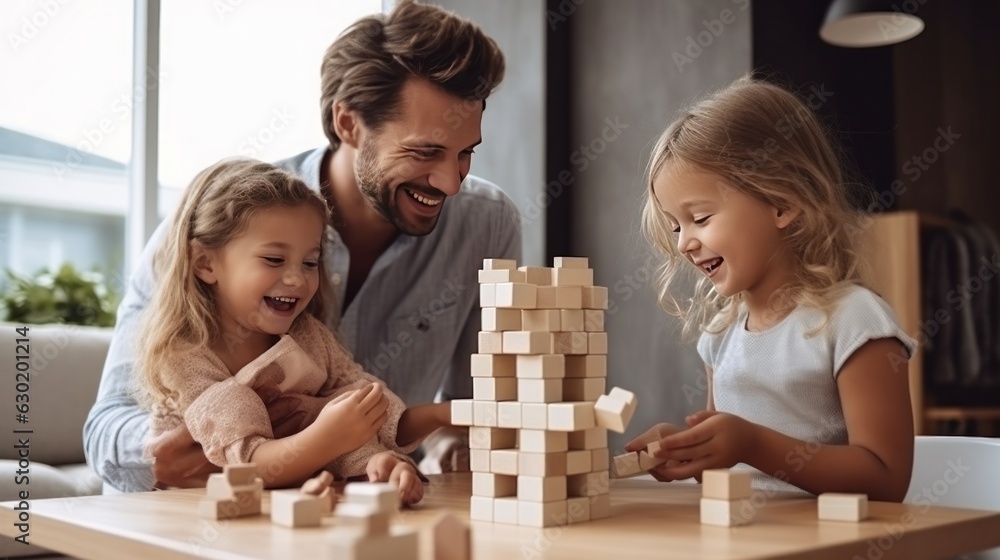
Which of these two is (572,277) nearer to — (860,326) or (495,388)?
(495,388)

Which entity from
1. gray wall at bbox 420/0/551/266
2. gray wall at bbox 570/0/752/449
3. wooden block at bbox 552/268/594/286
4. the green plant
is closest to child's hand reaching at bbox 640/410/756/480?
wooden block at bbox 552/268/594/286

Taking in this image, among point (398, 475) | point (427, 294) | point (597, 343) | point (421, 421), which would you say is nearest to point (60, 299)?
point (427, 294)

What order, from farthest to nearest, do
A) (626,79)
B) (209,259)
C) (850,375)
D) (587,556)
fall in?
1. (626,79)
2. (209,259)
3. (850,375)
4. (587,556)

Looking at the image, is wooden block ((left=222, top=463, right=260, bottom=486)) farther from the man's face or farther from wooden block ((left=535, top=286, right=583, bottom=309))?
the man's face

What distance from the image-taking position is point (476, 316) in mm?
2309

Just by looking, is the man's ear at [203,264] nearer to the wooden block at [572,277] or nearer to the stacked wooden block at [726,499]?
the wooden block at [572,277]

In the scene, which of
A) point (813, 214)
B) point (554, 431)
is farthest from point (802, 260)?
point (554, 431)

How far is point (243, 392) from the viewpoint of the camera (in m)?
1.45

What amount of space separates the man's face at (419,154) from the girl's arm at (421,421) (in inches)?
27.5

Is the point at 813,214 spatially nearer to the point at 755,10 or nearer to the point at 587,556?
the point at 587,556

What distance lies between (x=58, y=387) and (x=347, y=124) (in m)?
1.71

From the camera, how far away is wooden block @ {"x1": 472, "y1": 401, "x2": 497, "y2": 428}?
1046 millimetres

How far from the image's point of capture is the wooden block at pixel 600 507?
3.46 ft

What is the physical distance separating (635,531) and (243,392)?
0.71 meters
